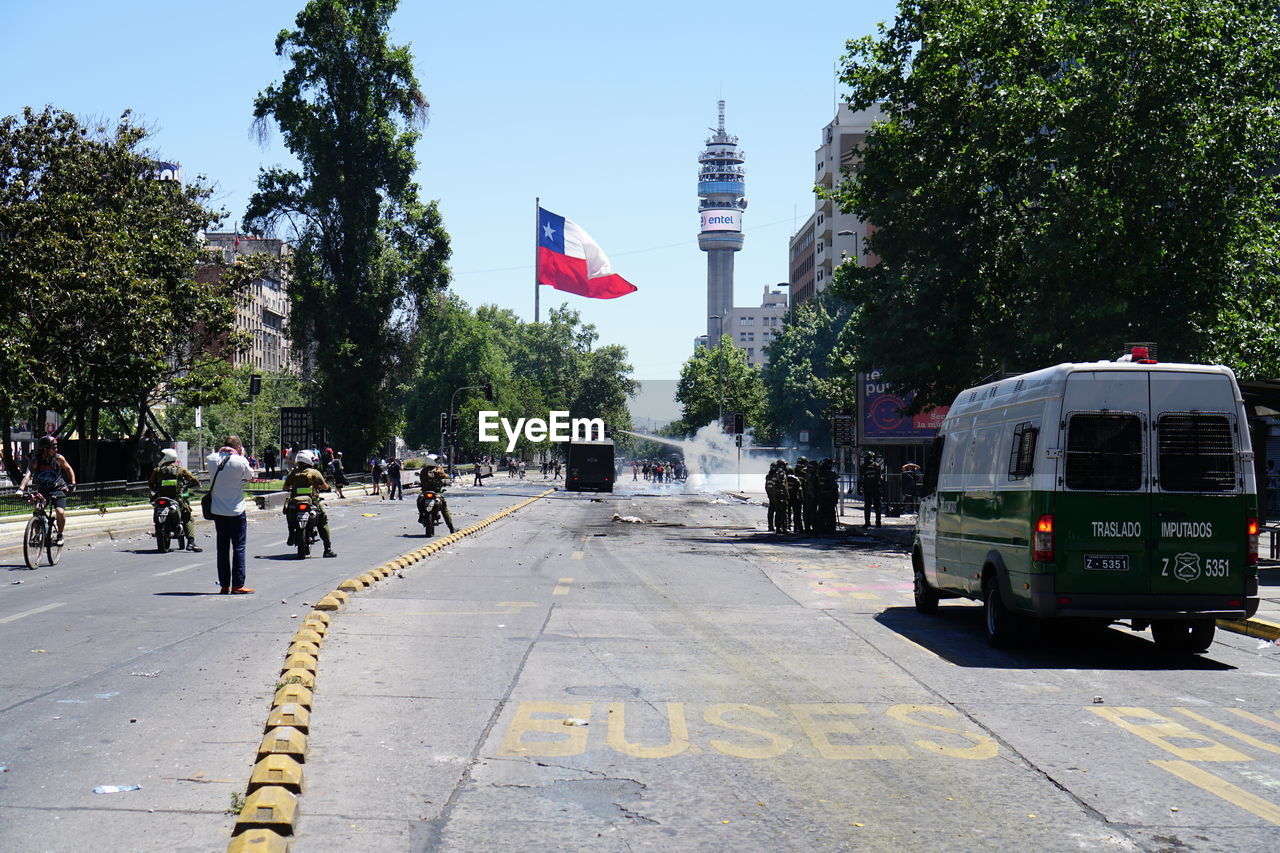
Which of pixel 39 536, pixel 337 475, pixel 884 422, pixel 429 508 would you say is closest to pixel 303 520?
pixel 39 536

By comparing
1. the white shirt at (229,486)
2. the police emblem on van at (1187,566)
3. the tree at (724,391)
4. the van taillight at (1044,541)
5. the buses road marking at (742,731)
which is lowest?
the buses road marking at (742,731)

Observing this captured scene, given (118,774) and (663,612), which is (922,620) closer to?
(663,612)

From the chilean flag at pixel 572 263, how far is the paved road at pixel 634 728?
54.3 m

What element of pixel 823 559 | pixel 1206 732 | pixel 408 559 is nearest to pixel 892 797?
pixel 1206 732

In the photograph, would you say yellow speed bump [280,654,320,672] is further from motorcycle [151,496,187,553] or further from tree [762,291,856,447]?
tree [762,291,856,447]

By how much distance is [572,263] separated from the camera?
7044 centimetres

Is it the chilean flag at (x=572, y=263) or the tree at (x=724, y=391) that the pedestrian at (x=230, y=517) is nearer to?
the chilean flag at (x=572, y=263)

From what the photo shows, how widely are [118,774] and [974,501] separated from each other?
8737 millimetres

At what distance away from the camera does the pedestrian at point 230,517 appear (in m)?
15.9

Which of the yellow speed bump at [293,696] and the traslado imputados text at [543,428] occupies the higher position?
the traslado imputados text at [543,428]

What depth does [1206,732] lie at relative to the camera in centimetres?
820

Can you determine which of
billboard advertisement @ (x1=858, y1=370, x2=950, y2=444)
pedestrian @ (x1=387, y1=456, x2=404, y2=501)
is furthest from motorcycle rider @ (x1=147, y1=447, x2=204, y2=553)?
pedestrian @ (x1=387, y1=456, x2=404, y2=501)

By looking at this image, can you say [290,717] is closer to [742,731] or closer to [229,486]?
[742,731]

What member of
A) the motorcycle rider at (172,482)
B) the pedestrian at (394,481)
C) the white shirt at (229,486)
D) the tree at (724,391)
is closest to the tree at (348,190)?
the pedestrian at (394,481)
